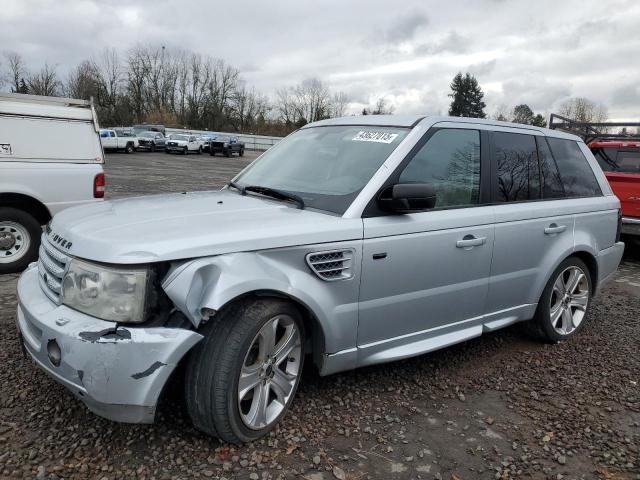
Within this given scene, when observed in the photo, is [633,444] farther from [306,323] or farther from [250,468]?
[250,468]

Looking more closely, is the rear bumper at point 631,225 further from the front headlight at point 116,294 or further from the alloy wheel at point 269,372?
the front headlight at point 116,294

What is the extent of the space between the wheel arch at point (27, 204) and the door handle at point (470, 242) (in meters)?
4.67

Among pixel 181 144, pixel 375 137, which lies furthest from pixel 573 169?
pixel 181 144

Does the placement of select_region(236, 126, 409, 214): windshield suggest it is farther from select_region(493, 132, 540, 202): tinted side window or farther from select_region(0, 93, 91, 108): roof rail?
select_region(0, 93, 91, 108): roof rail

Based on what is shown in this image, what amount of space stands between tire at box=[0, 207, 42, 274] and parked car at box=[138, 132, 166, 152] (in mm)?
36127

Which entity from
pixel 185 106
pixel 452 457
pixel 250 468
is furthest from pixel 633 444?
pixel 185 106

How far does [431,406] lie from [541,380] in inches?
39.7

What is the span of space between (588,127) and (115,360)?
1061 centimetres

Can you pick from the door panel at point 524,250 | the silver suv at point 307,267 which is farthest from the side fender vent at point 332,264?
the door panel at point 524,250

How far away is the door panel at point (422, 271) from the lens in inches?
120

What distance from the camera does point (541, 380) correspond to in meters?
3.76

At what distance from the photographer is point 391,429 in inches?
118

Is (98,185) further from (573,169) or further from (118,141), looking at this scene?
(118,141)

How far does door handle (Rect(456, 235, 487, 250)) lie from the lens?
3439 millimetres
